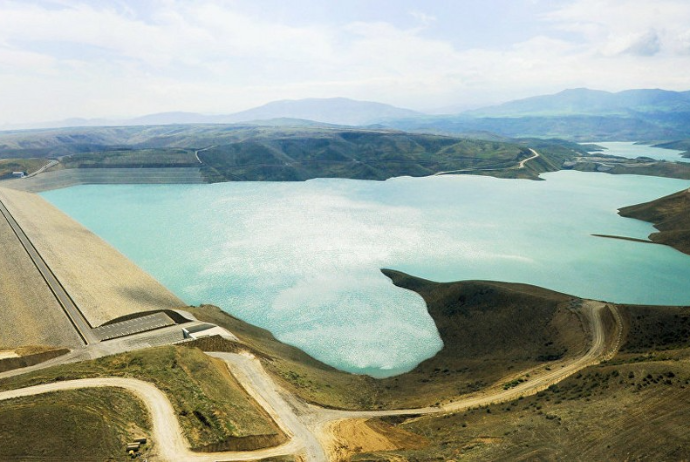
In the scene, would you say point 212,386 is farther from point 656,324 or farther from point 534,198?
point 534,198

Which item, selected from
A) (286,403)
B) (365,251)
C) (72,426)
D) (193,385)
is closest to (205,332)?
(193,385)

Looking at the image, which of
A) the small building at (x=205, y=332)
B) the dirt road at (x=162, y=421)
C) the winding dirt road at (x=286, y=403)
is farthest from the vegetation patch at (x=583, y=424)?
the small building at (x=205, y=332)

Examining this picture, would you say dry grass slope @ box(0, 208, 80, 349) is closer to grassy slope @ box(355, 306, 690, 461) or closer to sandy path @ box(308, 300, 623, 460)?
sandy path @ box(308, 300, 623, 460)

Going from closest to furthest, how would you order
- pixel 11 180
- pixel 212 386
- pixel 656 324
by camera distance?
pixel 212 386 → pixel 656 324 → pixel 11 180

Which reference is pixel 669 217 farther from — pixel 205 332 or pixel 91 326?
pixel 91 326

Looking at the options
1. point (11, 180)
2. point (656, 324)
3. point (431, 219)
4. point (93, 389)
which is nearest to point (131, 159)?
point (11, 180)

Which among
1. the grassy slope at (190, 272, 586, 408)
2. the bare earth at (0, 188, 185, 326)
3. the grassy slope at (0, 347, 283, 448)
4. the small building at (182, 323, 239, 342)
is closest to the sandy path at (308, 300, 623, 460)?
the grassy slope at (190, 272, 586, 408)
